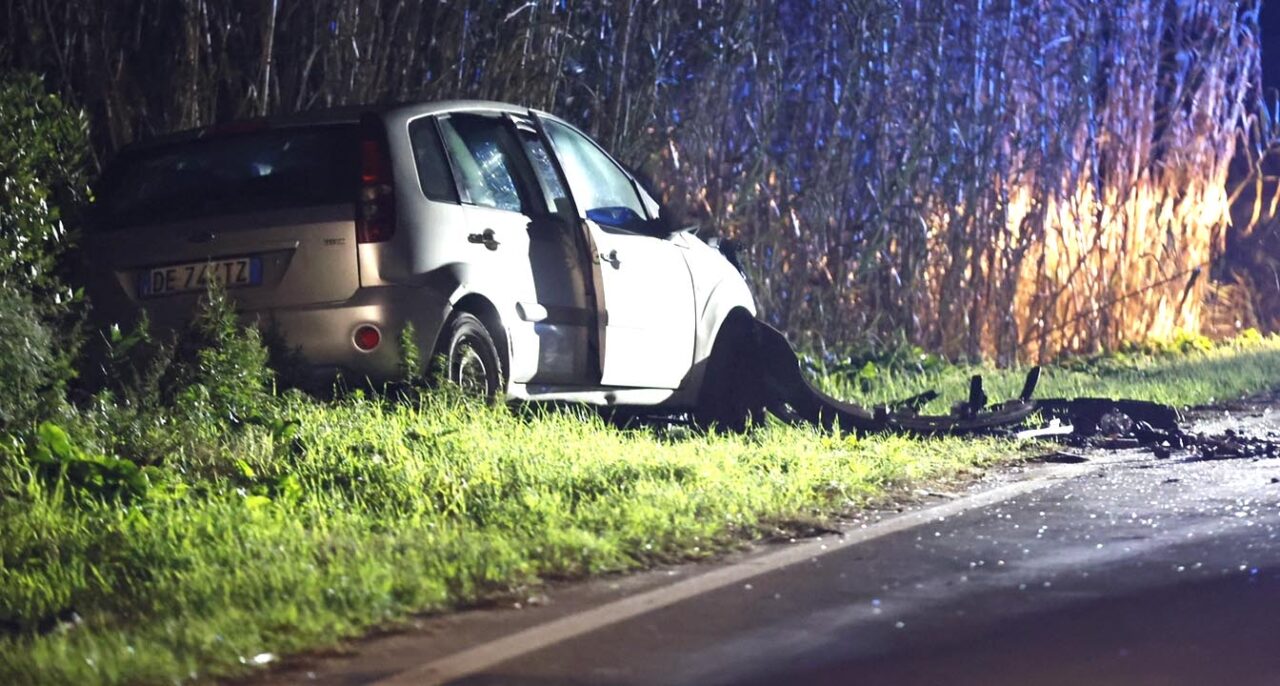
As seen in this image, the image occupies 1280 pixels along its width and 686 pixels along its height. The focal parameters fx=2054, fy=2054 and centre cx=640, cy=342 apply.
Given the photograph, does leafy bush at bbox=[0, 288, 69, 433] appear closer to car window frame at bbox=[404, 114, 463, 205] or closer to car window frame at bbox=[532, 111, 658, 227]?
car window frame at bbox=[404, 114, 463, 205]

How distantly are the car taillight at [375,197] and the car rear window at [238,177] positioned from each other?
5 centimetres

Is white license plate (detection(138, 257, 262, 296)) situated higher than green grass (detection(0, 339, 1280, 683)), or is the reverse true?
white license plate (detection(138, 257, 262, 296))

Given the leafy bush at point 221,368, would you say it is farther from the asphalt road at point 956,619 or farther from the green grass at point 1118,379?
the green grass at point 1118,379

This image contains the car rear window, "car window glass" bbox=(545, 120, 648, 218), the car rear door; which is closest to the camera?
the car rear door

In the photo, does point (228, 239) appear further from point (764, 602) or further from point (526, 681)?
point (526, 681)

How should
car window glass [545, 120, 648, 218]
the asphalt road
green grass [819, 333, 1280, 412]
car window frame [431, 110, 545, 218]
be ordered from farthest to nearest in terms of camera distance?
green grass [819, 333, 1280, 412], car window glass [545, 120, 648, 218], car window frame [431, 110, 545, 218], the asphalt road

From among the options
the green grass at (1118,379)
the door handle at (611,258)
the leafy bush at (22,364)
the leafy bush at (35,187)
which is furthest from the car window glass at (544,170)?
the green grass at (1118,379)

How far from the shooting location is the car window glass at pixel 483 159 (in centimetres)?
880

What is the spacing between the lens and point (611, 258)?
934cm

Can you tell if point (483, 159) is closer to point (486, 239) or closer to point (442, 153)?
point (442, 153)

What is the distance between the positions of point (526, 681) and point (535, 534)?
1.80 meters

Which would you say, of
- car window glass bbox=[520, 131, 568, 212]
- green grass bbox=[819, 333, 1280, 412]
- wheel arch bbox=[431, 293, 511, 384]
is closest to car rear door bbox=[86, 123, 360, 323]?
wheel arch bbox=[431, 293, 511, 384]

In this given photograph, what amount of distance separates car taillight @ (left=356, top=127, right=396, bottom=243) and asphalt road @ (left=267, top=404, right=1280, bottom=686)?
93.3 inches

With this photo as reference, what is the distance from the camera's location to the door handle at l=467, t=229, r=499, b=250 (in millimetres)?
8531
